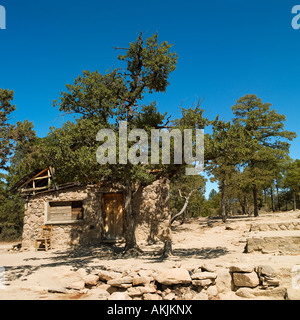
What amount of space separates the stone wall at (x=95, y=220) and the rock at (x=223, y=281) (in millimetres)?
7315

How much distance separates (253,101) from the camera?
25359mm

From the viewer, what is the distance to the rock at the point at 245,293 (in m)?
5.53

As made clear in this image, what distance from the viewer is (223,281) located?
601 centimetres

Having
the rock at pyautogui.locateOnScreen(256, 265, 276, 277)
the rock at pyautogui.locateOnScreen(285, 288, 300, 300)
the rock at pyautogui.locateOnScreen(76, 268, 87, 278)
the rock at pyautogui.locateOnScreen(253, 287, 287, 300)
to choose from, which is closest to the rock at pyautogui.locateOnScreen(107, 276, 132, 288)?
the rock at pyautogui.locateOnScreen(76, 268, 87, 278)

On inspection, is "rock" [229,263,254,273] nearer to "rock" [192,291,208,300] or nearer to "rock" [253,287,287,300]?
"rock" [253,287,287,300]

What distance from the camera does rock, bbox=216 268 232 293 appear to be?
594 cm

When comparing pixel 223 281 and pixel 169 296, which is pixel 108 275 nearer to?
pixel 169 296

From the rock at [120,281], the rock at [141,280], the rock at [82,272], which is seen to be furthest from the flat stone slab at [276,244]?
the rock at [82,272]

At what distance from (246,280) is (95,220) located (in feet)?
29.8

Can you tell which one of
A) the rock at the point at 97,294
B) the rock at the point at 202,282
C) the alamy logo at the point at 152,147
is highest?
the alamy logo at the point at 152,147

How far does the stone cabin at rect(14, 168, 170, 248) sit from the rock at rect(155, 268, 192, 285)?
23.7 feet

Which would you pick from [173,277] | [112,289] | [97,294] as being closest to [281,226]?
[173,277]

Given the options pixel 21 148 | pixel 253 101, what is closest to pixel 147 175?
pixel 21 148

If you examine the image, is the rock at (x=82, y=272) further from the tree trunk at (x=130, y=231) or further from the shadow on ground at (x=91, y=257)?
the tree trunk at (x=130, y=231)
